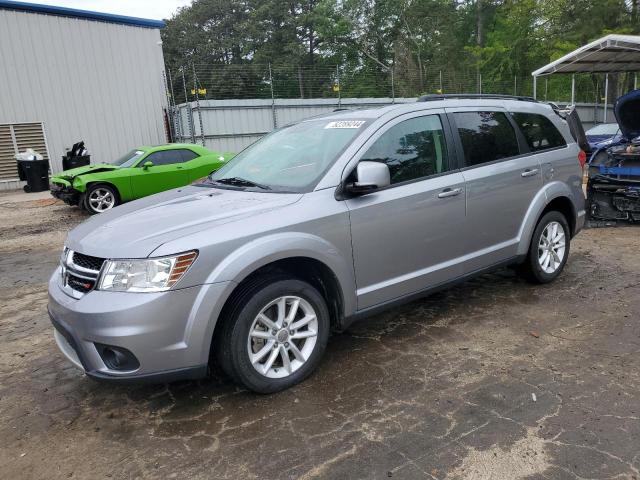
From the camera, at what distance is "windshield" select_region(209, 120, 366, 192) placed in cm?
355

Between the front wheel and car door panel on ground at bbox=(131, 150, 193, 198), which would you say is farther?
car door panel on ground at bbox=(131, 150, 193, 198)

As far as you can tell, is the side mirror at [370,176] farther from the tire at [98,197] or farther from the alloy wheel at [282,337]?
the tire at [98,197]

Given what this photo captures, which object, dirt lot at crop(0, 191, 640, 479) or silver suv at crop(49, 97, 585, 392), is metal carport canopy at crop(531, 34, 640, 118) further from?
dirt lot at crop(0, 191, 640, 479)

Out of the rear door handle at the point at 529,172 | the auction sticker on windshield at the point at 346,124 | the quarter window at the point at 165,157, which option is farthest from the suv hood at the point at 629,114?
the quarter window at the point at 165,157

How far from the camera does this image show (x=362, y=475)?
2453mm

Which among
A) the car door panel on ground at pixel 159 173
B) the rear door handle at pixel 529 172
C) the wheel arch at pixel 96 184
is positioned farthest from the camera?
the car door panel on ground at pixel 159 173

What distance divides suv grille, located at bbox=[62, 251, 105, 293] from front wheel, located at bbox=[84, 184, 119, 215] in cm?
840

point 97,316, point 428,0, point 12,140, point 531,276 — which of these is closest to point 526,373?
point 531,276

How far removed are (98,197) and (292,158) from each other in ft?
28.1

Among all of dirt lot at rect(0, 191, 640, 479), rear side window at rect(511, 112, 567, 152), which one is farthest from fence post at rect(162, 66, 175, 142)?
rear side window at rect(511, 112, 567, 152)

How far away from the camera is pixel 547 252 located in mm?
4949

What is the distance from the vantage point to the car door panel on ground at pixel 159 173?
11336 millimetres

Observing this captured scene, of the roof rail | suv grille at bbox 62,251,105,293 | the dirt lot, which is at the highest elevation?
the roof rail

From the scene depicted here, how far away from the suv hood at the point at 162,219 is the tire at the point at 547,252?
2582 millimetres
